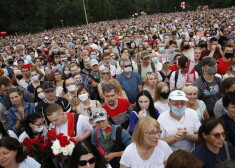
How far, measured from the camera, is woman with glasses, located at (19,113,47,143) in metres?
3.90

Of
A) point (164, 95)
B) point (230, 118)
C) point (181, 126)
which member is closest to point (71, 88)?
point (164, 95)

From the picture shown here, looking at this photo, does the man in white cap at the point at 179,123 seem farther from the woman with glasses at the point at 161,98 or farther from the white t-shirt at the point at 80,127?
the white t-shirt at the point at 80,127

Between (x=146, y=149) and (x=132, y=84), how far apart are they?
9.38ft

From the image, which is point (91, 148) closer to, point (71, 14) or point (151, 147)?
point (151, 147)

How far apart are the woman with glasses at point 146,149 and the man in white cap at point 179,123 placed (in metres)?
0.41

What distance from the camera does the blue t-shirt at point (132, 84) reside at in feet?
18.8

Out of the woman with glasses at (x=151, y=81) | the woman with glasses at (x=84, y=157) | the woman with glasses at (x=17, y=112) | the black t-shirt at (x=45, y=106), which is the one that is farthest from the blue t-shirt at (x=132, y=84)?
the woman with glasses at (x=84, y=157)

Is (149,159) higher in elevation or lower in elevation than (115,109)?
lower

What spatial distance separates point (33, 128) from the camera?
12.9ft

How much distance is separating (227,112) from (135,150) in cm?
158

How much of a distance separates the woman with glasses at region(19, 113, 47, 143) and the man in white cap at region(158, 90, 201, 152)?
76.9 inches

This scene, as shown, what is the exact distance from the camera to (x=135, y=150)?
9.86 ft

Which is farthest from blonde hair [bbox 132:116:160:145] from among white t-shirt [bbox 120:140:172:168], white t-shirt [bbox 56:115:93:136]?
white t-shirt [bbox 56:115:93:136]

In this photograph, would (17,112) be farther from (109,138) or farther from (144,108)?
(144,108)
